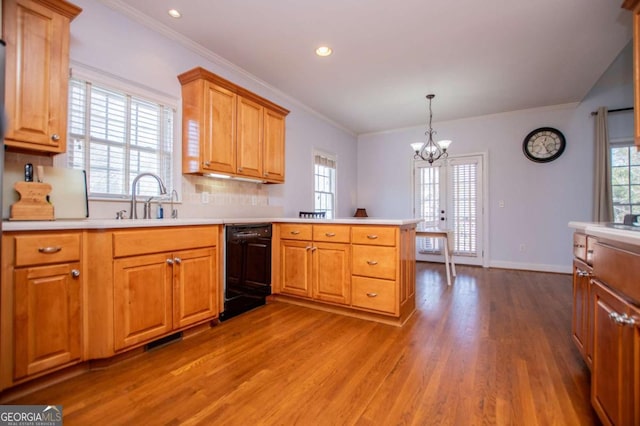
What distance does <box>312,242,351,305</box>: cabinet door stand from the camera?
9.27ft

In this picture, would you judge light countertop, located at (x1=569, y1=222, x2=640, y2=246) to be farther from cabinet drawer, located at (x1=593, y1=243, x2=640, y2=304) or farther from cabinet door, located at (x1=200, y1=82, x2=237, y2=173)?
cabinet door, located at (x1=200, y1=82, x2=237, y2=173)

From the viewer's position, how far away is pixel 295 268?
3145 millimetres

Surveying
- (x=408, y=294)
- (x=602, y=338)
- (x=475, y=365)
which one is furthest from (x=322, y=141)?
(x=602, y=338)

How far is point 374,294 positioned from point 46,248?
7.61ft

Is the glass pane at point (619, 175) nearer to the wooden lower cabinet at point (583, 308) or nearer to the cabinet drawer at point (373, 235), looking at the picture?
the wooden lower cabinet at point (583, 308)

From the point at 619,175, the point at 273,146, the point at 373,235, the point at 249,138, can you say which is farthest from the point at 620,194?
the point at 249,138

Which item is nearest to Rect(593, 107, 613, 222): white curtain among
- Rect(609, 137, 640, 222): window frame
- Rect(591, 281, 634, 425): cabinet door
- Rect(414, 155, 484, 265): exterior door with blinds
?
Rect(609, 137, 640, 222): window frame

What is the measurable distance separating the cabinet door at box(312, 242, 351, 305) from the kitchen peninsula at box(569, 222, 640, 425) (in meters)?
1.72

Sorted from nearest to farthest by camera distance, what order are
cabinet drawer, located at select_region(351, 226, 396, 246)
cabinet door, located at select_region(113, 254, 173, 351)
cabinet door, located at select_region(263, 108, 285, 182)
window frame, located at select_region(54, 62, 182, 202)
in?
cabinet door, located at select_region(113, 254, 173, 351) < window frame, located at select_region(54, 62, 182, 202) < cabinet drawer, located at select_region(351, 226, 396, 246) < cabinet door, located at select_region(263, 108, 285, 182)

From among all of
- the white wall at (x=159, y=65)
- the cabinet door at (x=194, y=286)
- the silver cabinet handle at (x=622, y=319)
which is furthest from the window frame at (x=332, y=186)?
the silver cabinet handle at (x=622, y=319)

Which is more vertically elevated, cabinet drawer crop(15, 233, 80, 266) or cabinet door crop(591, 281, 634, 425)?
cabinet drawer crop(15, 233, 80, 266)

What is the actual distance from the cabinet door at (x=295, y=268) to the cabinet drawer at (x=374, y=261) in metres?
0.53

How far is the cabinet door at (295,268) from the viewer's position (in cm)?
306

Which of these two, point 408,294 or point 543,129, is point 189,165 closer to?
point 408,294
